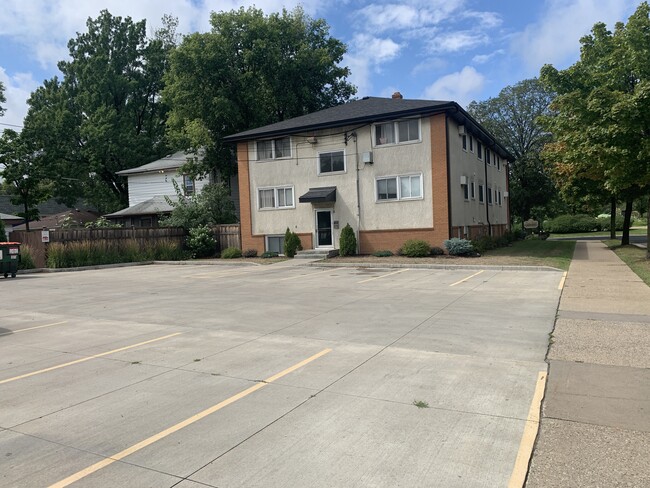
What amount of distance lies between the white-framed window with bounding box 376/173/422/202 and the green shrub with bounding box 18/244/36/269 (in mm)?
17822

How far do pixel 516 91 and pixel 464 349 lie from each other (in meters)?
62.7

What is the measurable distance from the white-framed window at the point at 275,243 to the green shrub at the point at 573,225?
44787mm

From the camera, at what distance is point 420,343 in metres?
7.22

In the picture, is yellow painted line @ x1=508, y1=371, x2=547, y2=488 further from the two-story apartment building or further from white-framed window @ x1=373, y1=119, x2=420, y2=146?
white-framed window @ x1=373, y1=119, x2=420, y2=146

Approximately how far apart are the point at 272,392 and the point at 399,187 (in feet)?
66.6

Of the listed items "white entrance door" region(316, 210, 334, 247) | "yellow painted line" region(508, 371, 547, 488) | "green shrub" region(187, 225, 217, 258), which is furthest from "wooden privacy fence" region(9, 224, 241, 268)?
"yellow painted line" region(508, 371, 547, 488)

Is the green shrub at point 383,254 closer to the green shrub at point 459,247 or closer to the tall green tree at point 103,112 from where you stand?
the green shrub at point 459,247

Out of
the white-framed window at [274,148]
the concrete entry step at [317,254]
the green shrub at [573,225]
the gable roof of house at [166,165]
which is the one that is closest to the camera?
the concrete entry step at [317,254]

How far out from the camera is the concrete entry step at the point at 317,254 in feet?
82.2

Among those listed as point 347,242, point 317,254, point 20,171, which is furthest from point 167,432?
point 20,171

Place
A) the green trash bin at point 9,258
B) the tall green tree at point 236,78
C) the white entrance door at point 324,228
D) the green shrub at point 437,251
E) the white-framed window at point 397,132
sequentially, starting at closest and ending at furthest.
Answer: the green trash bin at point 9,258, the green shrub at point 437,251, the white-framed window at point 397,132, the white entrance door at point 324,228, the tall green tree at point 236,78

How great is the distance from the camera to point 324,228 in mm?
26734

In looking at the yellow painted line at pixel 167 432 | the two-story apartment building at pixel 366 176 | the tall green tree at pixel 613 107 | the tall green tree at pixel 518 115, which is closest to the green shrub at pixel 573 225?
the tall green tree at pixel 518 115

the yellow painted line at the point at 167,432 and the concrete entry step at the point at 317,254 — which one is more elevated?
the concrete entry step at the point at 317,254
